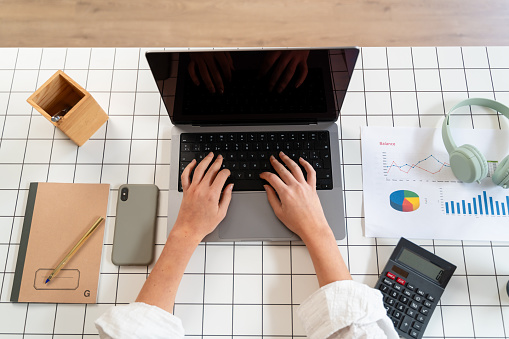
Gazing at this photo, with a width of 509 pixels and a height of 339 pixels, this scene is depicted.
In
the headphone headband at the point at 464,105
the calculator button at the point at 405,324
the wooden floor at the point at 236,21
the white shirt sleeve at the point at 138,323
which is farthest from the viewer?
the wooden floor at the point at 236,21

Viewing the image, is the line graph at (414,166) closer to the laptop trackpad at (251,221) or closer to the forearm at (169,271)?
the laptop trackpad at (251,221)

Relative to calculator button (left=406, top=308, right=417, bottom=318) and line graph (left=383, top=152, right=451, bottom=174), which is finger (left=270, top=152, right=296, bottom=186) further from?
calculator button (left=406, top=308, right=417, bottom=318)

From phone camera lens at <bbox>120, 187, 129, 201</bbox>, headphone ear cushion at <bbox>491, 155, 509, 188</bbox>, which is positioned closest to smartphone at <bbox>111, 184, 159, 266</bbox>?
phone camera lens at <bbox>120, 187, 129, 201</bbox>

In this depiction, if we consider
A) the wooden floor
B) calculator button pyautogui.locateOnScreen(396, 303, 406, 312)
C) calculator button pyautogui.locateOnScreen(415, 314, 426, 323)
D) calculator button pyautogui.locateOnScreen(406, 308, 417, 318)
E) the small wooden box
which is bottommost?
calculator button pyautogui.locateOnScreen(415, 314, 426, 323)

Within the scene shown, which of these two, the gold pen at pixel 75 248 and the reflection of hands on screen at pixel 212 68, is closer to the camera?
the reflection of hands on screen at pixel 212 68

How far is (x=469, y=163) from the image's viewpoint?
85cm

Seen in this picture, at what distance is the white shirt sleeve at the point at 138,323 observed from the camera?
2.27 feet

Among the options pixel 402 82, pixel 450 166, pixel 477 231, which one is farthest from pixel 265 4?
pixel 477 231

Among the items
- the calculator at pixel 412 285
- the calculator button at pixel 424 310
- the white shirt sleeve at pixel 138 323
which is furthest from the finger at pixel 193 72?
the calculator button at pixel 424 310

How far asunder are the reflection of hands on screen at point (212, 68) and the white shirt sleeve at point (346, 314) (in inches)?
19.4

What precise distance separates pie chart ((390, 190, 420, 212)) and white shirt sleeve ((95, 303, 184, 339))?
0.57 meters

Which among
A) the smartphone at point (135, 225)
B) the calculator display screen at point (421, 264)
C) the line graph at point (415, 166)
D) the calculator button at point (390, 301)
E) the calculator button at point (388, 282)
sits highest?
the line graph at point (415, 166)

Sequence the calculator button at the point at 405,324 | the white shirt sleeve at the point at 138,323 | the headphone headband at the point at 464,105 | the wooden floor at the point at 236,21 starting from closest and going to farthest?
the white shirt sleeve at the point at 138,323 → the calculator button at the point at 405,324 → the headphone headband at the point at 464,105 → the wooden floor at the point at 236,21

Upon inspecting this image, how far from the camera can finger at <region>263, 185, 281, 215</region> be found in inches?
34.2
